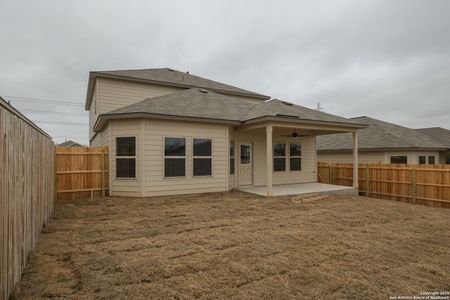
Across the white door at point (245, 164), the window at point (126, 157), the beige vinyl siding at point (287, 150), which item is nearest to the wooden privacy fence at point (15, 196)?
the window at point (126, 157)

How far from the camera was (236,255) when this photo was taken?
404 centimetres

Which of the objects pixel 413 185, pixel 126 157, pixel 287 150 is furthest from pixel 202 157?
pixel 413 185

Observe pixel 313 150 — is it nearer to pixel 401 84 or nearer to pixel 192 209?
pixel 192 209

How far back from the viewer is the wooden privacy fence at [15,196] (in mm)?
2482

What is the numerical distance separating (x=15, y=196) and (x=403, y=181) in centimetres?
1298

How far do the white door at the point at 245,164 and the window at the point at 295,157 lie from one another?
2530 mm

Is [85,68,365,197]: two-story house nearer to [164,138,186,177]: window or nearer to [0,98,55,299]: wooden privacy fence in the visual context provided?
[164,138,186,177]: window

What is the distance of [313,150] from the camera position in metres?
14.1

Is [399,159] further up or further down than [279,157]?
further down

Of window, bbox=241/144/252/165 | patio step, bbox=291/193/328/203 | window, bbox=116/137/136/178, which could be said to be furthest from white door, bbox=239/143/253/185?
window, bbox=116/137/136/178

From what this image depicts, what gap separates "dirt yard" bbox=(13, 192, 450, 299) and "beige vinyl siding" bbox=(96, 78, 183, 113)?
7319 mm

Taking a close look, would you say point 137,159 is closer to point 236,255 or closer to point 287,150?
point 236,255

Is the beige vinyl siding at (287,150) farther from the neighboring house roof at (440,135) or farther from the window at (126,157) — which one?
the neighboring house roof at (440,135)

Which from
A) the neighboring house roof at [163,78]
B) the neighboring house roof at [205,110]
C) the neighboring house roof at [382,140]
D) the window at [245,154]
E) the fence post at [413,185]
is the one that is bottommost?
the fence post at [413,185]
